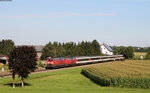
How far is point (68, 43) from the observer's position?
134 meters

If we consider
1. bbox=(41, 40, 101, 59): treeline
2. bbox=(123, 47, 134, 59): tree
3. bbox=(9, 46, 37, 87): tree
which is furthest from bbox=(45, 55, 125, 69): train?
bbox=(9, 46, 37, 87): tree

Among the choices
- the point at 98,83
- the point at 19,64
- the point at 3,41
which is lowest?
the point at 98,83

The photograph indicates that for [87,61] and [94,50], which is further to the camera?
[94,50]

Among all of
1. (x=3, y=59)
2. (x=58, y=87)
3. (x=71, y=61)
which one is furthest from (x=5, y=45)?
(x=58, y=87)

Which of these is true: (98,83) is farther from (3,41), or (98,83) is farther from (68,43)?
(3,41)

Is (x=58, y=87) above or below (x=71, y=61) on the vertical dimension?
below

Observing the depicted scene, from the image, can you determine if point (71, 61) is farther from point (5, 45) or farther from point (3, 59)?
point (5, 45)

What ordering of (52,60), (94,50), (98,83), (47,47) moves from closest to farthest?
(98,83) → (52,60) → (47,47) → (94,50)

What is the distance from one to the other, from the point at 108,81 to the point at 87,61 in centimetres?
5391

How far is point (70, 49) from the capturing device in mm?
129375

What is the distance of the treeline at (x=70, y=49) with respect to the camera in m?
118

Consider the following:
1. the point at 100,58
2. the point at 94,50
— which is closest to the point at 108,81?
the point at 100,58

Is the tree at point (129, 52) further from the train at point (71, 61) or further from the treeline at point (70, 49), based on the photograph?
the train at point (71, 61)

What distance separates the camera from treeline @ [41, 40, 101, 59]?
117688mm
